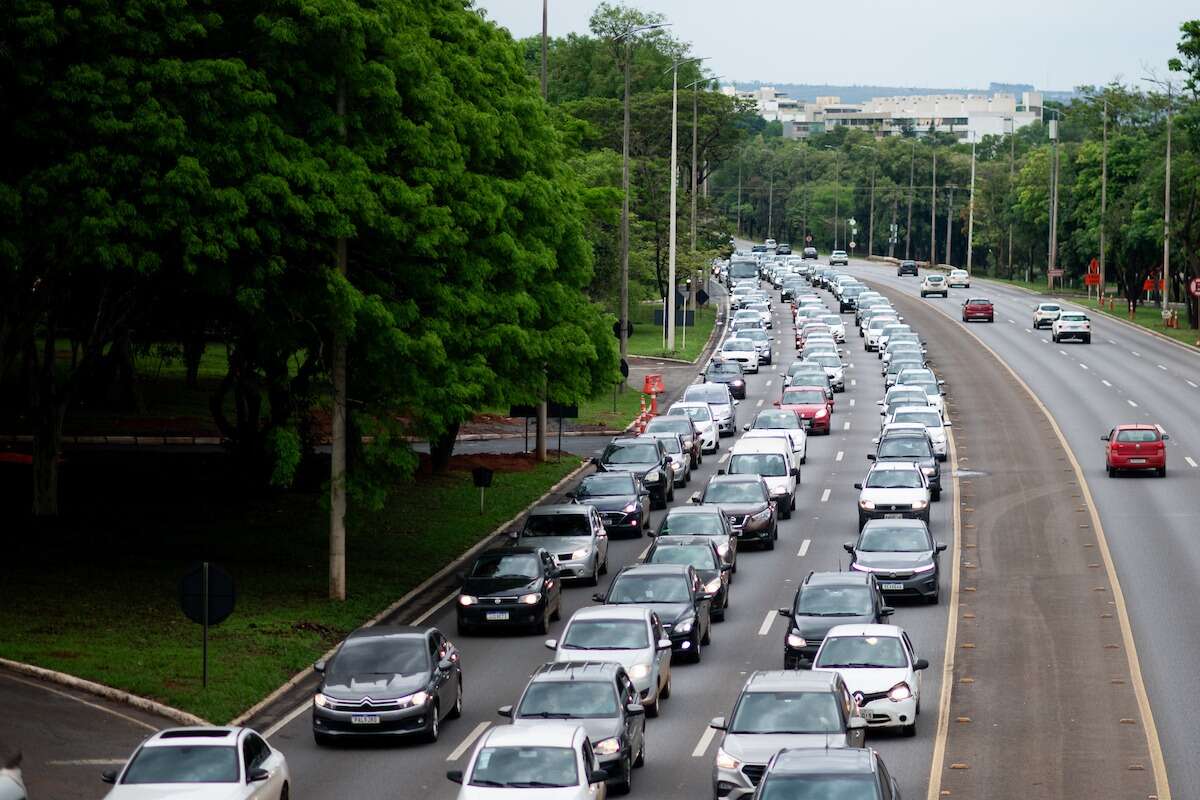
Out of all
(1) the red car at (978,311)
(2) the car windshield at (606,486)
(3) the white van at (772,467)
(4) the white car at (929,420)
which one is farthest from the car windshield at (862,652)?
(1) the red car at (978,311)

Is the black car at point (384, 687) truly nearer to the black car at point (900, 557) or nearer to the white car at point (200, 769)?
the white car at point (200, 769)

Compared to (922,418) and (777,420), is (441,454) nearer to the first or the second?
(777,420)

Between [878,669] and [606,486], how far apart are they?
1882 centimetres

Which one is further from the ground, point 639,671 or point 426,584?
point 639,671

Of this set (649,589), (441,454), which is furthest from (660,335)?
(649,589)

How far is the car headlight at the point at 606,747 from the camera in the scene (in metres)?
22.0

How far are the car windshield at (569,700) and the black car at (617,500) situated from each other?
63.5 feet

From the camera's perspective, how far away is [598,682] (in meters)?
23.1

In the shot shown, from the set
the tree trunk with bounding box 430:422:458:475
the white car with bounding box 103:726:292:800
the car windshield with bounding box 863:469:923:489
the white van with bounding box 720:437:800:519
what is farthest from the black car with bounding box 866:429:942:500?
the white car with bounding box 103:726:292:800

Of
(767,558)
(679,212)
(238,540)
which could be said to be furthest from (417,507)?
(679,212)

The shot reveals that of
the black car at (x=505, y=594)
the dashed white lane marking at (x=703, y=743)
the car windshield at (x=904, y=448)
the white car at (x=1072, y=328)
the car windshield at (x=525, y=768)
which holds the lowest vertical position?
the dashed white lane marking at (x=703, y=743)

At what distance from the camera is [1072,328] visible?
292 ft

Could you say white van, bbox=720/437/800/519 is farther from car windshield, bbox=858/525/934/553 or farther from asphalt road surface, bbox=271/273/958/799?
car windshield, bbox=858/525/934/553

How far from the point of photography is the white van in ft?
148
